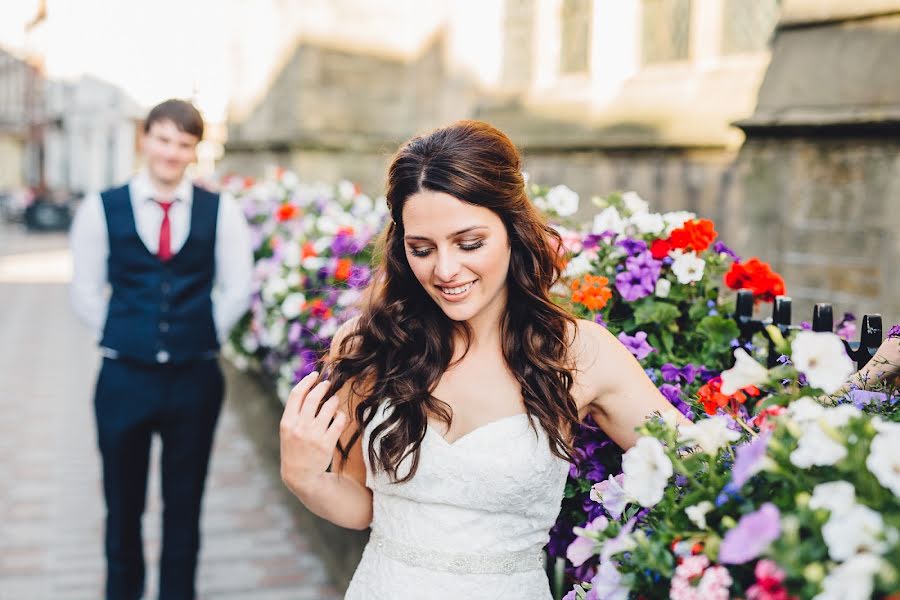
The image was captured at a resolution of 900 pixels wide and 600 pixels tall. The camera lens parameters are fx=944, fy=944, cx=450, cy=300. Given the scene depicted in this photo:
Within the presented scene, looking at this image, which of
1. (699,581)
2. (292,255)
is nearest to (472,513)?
(699,581)

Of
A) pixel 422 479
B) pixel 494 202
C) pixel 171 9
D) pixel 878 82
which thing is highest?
pixel 171 9

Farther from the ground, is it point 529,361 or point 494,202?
point 494,202

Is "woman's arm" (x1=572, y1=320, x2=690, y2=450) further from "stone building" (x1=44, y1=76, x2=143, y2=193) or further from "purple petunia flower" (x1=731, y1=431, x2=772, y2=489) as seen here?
"stone building" (x1=44, y1=76, x2=143, y2=193)

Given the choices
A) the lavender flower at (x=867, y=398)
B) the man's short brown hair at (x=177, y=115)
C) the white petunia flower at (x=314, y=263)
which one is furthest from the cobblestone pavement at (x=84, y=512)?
the lavender flower at (x=867, y=398)

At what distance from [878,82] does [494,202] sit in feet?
13.6

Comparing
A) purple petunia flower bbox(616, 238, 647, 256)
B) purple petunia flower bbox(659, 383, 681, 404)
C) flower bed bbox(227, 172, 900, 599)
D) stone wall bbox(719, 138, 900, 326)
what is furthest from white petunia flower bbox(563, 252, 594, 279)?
stone wall bbox(719, 138, 900, 326)

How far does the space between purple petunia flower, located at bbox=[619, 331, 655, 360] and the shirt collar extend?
2126 millimetres

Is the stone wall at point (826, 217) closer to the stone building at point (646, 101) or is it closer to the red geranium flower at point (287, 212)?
the stone building at point (646, 101)

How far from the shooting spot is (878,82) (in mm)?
5312

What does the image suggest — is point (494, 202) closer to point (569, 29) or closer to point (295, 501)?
point (295, 501)

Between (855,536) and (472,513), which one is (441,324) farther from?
(855,536)

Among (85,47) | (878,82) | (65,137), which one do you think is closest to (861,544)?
(878,82)

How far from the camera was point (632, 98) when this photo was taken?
7.82m

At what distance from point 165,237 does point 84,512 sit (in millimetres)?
2242
